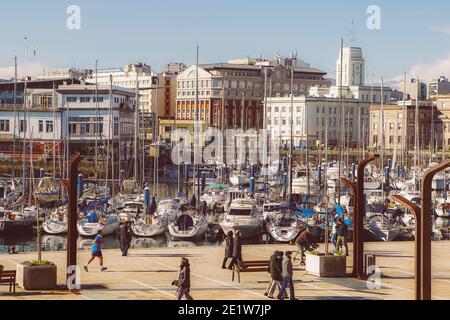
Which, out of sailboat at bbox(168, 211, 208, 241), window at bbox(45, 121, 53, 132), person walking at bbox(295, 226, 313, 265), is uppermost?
window at bbox(45, 121, 53, 132)

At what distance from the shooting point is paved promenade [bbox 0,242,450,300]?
21234 mm

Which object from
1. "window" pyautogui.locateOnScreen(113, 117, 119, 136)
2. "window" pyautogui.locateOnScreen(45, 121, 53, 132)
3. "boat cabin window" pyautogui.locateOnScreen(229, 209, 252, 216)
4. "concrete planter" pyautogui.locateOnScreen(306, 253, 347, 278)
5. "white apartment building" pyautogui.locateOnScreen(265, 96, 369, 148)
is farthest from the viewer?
"white apartment building" pyautogui.locateOnScreen(265, 96, 369, 148)

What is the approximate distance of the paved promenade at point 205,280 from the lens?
21.2 metres

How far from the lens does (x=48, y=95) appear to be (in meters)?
95.2

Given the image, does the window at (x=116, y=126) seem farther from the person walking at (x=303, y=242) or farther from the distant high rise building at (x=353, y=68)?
the person walking at (x=303, y=242)

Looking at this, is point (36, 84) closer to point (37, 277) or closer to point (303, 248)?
point (303, 248)

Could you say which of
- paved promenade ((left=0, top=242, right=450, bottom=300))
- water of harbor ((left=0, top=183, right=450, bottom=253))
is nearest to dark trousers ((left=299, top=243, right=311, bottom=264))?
paved promenade ((left=0, top=242, right=450, bottom=300))

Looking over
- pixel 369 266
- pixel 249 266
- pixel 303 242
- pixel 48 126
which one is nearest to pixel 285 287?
pixel 249 266

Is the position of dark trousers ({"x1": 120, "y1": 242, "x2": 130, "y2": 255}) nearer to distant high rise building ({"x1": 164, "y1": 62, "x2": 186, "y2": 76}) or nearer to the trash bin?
the trash bin

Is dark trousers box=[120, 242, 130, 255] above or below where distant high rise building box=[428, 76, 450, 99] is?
below

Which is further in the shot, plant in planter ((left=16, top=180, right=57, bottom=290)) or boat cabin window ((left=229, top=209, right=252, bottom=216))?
boat cabin window ((left=229, top=209, right=252, bottom=216))
